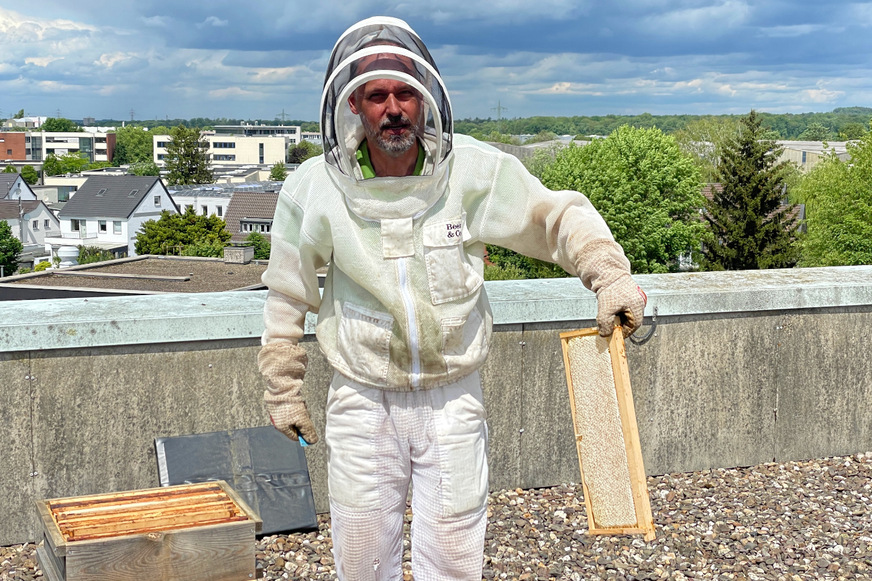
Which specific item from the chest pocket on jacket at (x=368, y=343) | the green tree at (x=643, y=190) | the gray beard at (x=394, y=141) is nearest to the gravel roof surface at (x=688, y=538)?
the chest pocket on jacket at (x=368, y=343)

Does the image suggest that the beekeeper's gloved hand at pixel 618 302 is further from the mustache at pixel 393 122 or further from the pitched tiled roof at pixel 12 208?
the pitched tiled roof at pixel 12 208

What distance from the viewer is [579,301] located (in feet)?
16.5

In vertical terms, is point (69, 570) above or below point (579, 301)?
below

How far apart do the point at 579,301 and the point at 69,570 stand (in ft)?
9.59

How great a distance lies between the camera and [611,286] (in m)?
2.75

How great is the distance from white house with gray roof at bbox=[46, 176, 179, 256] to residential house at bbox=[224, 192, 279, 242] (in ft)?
24.6

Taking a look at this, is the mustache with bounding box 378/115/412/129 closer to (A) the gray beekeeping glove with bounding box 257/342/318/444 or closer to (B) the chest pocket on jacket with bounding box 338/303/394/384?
(B) the chest pocket on jacket with bounding box 338/303/394/384

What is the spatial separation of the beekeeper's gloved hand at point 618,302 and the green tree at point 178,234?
2926 inches

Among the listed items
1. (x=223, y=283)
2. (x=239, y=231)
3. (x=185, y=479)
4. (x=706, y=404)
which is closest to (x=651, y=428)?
(x=706, y=404)

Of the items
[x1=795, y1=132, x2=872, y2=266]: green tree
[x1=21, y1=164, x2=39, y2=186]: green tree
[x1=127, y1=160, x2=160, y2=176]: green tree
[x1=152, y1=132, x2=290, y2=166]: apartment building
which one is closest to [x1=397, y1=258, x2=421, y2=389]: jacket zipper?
[x1=795, y1=132, x2=872, y2=266]: green tree

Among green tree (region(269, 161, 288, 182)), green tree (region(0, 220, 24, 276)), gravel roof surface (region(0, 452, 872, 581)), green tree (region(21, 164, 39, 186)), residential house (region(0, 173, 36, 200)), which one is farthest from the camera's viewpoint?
green tree (region(21, 164, 39, 186))

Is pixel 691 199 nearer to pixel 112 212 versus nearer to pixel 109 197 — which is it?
pixel 112 212

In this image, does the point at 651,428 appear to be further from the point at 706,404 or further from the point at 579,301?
the point at 579,301

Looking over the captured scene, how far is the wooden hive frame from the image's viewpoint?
2855mm
